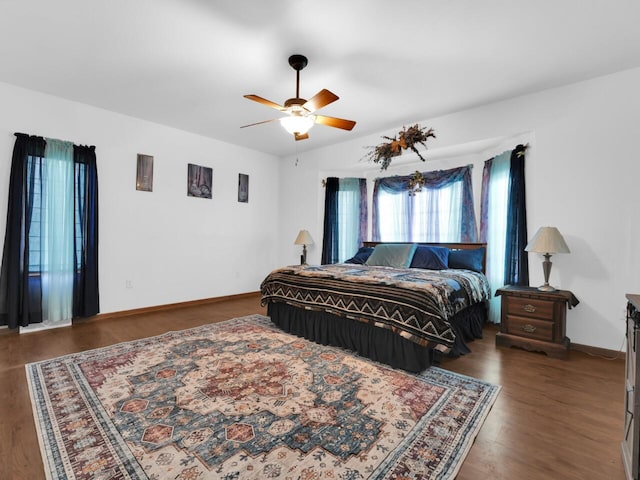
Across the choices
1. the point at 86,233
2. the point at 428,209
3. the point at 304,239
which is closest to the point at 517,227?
the point at 428,209

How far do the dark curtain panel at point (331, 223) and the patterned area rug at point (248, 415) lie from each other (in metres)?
2.84

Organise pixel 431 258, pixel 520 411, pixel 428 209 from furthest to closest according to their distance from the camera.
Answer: pixel 428 209
pixel 431 258
pixel 520 411

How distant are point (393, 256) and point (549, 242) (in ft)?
6.05

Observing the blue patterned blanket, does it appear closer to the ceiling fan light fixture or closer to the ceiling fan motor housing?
the ceiling fan light fixture

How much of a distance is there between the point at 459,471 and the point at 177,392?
71.7 inches

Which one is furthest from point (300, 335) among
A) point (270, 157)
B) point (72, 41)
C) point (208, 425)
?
point (270, 157)

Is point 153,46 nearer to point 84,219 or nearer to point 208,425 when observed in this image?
point 84,219

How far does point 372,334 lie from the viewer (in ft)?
9.33

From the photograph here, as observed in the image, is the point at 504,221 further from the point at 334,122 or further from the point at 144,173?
the point at 144,173

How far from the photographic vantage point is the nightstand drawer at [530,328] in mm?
2969

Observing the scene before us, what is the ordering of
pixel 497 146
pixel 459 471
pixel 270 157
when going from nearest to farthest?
1. pixel 459 471
2. pixel 497 146
3. pixel 270 157

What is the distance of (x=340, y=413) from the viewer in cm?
192

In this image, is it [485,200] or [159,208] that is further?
[159,208]

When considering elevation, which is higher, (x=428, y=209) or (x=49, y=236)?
(x=428, y=209)
